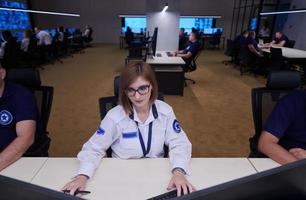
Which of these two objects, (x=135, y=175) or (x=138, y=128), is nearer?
(x=135, y=175)

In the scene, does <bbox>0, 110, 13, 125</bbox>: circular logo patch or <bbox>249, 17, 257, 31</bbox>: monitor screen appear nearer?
<bbox>0, 110, 13, 125</bbox>: circular logo patch

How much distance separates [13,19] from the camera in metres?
9.62

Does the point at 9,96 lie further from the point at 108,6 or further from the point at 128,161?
the point at 108,6

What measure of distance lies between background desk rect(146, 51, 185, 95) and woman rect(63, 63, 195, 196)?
2992 mm

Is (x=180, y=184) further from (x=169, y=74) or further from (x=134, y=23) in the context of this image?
(x=134, y=23)

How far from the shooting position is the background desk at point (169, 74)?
434cm

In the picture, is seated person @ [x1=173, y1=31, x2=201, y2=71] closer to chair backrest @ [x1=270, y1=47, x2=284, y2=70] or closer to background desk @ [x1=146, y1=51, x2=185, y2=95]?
background desk @ [x1=146, y1=51, x2=185, y2=95]

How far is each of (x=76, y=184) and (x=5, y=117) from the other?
2.38 ft

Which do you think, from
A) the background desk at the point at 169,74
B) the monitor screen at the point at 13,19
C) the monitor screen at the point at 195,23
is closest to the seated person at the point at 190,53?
the background desk at the point at 169,74

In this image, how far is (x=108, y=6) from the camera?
12.7 metres

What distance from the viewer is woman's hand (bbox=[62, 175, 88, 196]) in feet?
3.25

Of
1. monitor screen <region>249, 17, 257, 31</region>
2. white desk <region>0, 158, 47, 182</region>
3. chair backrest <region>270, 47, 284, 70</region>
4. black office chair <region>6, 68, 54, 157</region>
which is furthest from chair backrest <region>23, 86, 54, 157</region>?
monitor screen <region>249, 17, 257, 31</region>

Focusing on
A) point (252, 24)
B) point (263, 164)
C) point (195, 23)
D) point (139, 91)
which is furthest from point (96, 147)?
point (195, 23)

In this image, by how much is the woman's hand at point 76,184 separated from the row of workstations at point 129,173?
0.03 metres
